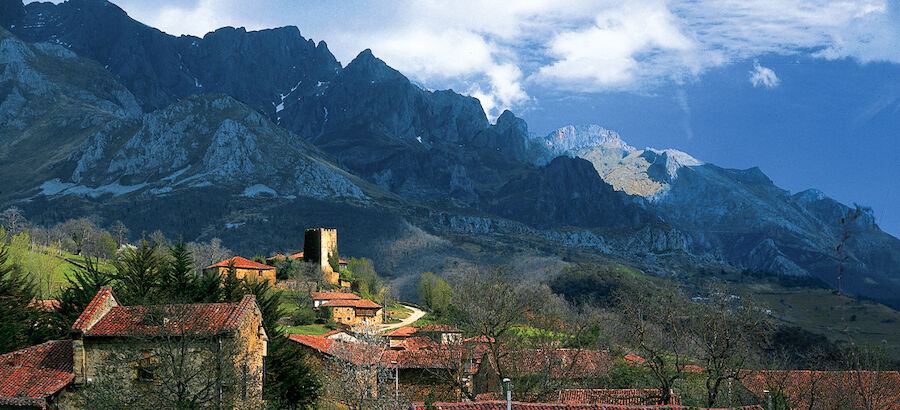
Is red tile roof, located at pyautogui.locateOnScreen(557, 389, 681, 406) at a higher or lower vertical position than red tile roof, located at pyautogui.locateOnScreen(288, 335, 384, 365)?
lower

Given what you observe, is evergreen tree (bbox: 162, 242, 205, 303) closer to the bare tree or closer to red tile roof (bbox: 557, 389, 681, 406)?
the bare tree

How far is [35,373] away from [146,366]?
8.50m

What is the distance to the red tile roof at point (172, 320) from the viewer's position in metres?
31.0

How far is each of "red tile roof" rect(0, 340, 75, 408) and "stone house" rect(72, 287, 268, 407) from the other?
105 centimetres

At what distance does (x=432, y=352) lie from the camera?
52.2 meters

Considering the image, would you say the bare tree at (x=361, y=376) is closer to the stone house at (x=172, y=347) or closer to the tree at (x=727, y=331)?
the stone house at (x=172, y=347)

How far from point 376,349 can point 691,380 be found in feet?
100

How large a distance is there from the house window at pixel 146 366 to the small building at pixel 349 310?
68.1m

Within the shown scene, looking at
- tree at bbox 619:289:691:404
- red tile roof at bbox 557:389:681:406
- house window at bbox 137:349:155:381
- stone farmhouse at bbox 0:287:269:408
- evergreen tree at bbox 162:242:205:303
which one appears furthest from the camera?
red tile roof at bbox 557:389:681:406

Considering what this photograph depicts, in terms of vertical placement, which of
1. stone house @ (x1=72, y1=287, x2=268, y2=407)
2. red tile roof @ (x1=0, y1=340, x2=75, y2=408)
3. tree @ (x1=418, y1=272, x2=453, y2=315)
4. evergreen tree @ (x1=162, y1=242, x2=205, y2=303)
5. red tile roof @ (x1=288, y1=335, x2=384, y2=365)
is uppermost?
evergreen tree @ (x1=162, y1=242, x2=205, y2=303)

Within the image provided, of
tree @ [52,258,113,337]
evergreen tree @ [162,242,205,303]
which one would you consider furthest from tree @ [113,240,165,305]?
tree @ [52,258,113,337]

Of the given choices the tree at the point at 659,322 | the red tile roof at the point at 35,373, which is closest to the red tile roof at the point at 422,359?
the tree at the point at 659,322

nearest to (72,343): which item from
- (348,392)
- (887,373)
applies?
(348,392)

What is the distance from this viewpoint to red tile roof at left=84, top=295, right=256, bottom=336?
31.0m
